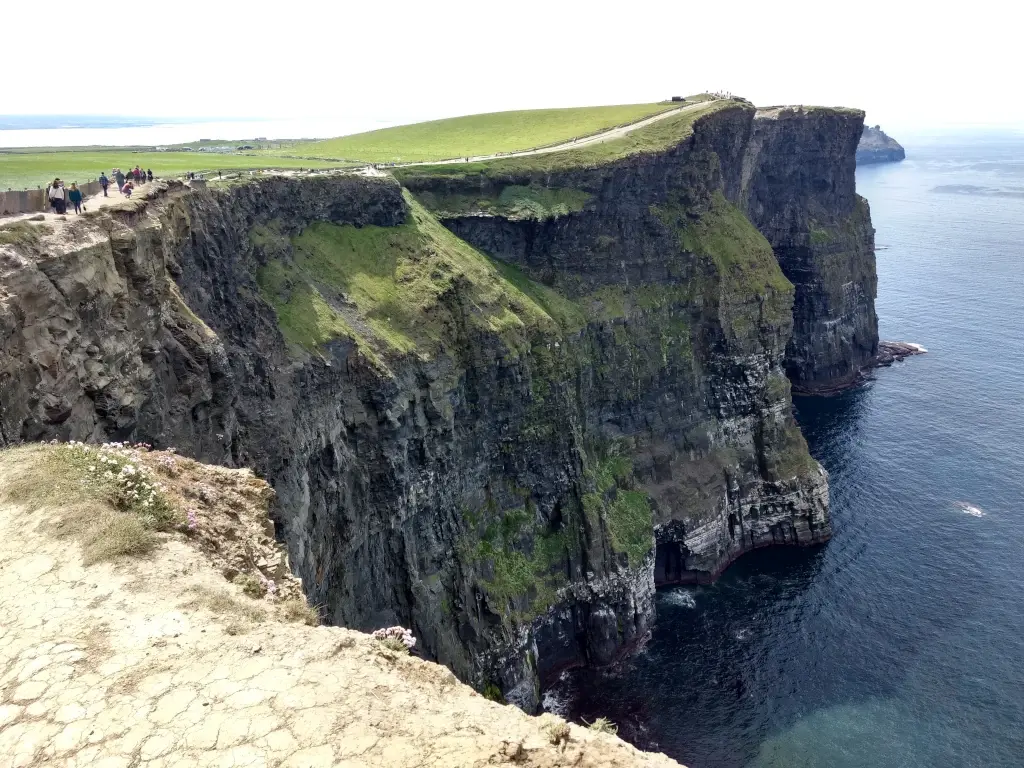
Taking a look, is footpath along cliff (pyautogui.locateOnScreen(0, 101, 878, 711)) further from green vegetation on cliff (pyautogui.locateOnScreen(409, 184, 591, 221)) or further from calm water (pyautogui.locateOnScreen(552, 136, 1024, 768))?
calm water (pyautogui.locateOnScreen(552, 136, 1024, 768))

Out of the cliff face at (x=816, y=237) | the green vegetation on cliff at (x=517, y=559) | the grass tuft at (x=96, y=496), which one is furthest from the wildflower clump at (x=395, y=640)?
the cliff face at (x=816, y=237)

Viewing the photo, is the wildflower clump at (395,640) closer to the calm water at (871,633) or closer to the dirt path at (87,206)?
the dirt path at (87,206)

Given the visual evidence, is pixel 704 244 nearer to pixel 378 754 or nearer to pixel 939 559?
pixel 939 559

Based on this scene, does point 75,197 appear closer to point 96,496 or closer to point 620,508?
point 96,496

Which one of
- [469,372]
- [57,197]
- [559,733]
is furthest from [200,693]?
[469,372]

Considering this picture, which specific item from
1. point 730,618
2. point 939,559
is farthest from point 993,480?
point 730,618

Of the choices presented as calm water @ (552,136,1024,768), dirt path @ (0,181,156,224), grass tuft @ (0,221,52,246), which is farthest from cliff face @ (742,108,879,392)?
grass tuft @ (0,221,52,246)
